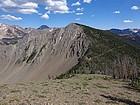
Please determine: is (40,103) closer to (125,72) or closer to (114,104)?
(114,104)

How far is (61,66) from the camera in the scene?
7717 inches

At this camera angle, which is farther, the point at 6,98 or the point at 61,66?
the point at 61,66

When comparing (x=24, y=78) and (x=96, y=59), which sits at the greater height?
(x=96, y=59)

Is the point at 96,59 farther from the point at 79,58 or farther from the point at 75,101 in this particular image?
the point at 75,101

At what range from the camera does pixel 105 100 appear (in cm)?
2792

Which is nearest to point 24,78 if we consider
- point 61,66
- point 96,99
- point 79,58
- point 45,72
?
point 45,72

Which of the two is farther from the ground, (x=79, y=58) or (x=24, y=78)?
(x=79, y=58)

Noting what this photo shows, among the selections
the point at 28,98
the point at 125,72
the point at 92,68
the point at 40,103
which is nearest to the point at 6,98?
the point at 28,98

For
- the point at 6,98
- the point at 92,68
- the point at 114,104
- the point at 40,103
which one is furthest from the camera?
the point at 92,68

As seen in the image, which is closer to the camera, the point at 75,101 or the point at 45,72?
the point at 75,101

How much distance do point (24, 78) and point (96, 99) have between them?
6523 inches

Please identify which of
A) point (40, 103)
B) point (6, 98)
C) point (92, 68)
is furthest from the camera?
point (92, 68)

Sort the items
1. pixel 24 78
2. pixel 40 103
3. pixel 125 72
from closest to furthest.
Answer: pixel 40 103, pixel 125 72, pixel 24 78

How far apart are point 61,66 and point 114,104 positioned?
558 ft
